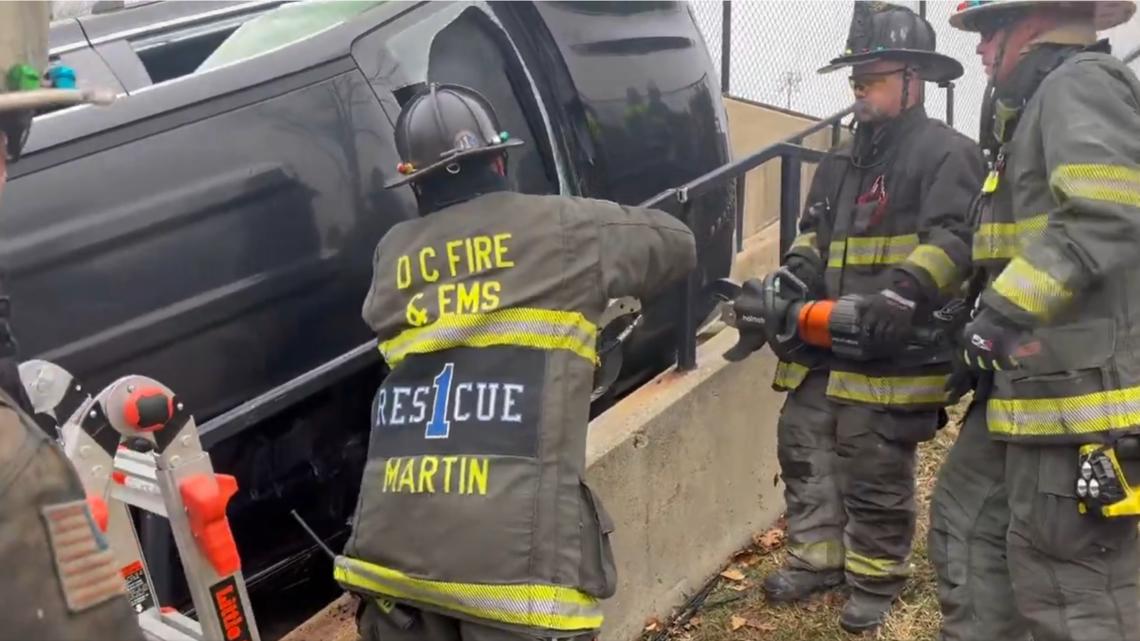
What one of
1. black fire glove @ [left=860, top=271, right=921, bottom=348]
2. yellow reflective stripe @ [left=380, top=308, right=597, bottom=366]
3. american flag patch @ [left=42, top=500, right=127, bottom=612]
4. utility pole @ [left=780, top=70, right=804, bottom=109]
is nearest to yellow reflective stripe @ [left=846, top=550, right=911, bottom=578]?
black fire glove @ [left=860, top=271, right=921, bottom=348]

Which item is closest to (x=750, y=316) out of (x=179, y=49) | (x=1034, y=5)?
(x=1034, y=5)

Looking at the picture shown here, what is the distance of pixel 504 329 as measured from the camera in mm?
2455

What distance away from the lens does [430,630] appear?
2547 mm

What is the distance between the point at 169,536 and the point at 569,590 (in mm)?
876

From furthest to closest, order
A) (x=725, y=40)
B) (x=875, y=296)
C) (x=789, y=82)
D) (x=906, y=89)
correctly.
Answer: (x=789, y=82) → (x=725, y=40) → (x=906, y=89) → (x=875, y=296)

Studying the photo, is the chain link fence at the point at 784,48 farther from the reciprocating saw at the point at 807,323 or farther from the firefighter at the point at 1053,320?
the firefighter at the point at 1053,320

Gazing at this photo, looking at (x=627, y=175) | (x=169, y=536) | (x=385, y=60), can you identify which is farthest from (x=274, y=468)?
Result: (x=627, y=175)

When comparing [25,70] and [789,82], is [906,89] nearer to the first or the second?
[25,70]

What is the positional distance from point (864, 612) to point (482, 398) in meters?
1.93

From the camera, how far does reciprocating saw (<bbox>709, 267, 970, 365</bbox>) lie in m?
3.40

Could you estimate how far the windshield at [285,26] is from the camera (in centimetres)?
335

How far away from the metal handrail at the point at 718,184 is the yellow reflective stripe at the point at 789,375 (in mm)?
315

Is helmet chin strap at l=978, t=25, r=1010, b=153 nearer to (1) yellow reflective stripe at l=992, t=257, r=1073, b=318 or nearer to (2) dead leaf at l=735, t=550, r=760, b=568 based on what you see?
(1) yellow reflective stripe at l=992, t=257, r=1073, b=318

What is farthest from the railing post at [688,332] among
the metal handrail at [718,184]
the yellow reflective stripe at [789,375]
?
the yellow reflective stripe at [789,375]
